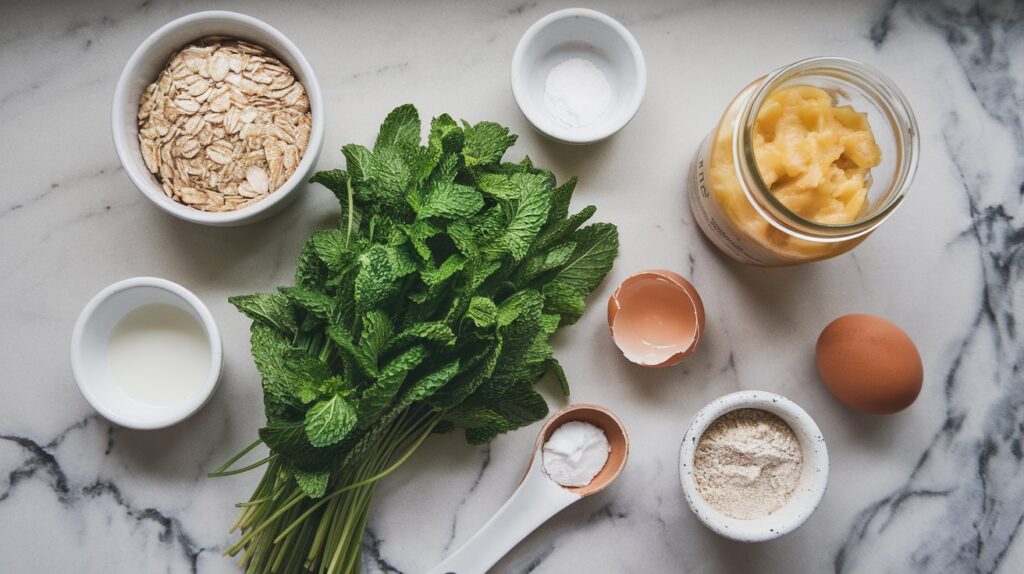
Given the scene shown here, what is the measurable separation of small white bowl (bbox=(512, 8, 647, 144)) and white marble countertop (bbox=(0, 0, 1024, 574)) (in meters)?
0.07

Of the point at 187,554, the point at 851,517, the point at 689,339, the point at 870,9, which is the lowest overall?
the point at 187,554

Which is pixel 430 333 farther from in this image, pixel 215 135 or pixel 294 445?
pixel 215 135

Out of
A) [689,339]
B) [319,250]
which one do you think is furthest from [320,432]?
[689,339]

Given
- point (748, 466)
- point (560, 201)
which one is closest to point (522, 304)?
point (560, 201)

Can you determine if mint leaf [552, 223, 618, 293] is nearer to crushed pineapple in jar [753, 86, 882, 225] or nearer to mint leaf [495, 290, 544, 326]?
mint leaf [495, 290, 544, 326]

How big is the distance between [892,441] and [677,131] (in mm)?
623

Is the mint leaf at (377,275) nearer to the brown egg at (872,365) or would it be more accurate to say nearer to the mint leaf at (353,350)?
the mint leaf at (353,350)

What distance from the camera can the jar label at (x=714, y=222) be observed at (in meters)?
1.11

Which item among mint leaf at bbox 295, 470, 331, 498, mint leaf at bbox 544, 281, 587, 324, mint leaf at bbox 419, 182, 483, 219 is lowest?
mint leaf at bbox 295, 470, 331, 498

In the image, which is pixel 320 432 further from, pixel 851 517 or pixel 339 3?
pixel 851 517

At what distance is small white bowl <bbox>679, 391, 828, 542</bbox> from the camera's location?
109cm

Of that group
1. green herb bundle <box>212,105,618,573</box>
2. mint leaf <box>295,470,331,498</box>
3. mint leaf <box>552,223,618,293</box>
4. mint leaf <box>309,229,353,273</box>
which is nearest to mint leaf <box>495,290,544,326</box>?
green herb bundle <box>212,105,618,573</box>

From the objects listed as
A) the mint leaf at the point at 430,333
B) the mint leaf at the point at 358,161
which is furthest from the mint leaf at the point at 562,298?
the mint leaf at the point at 358,161

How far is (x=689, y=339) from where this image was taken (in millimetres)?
1188
